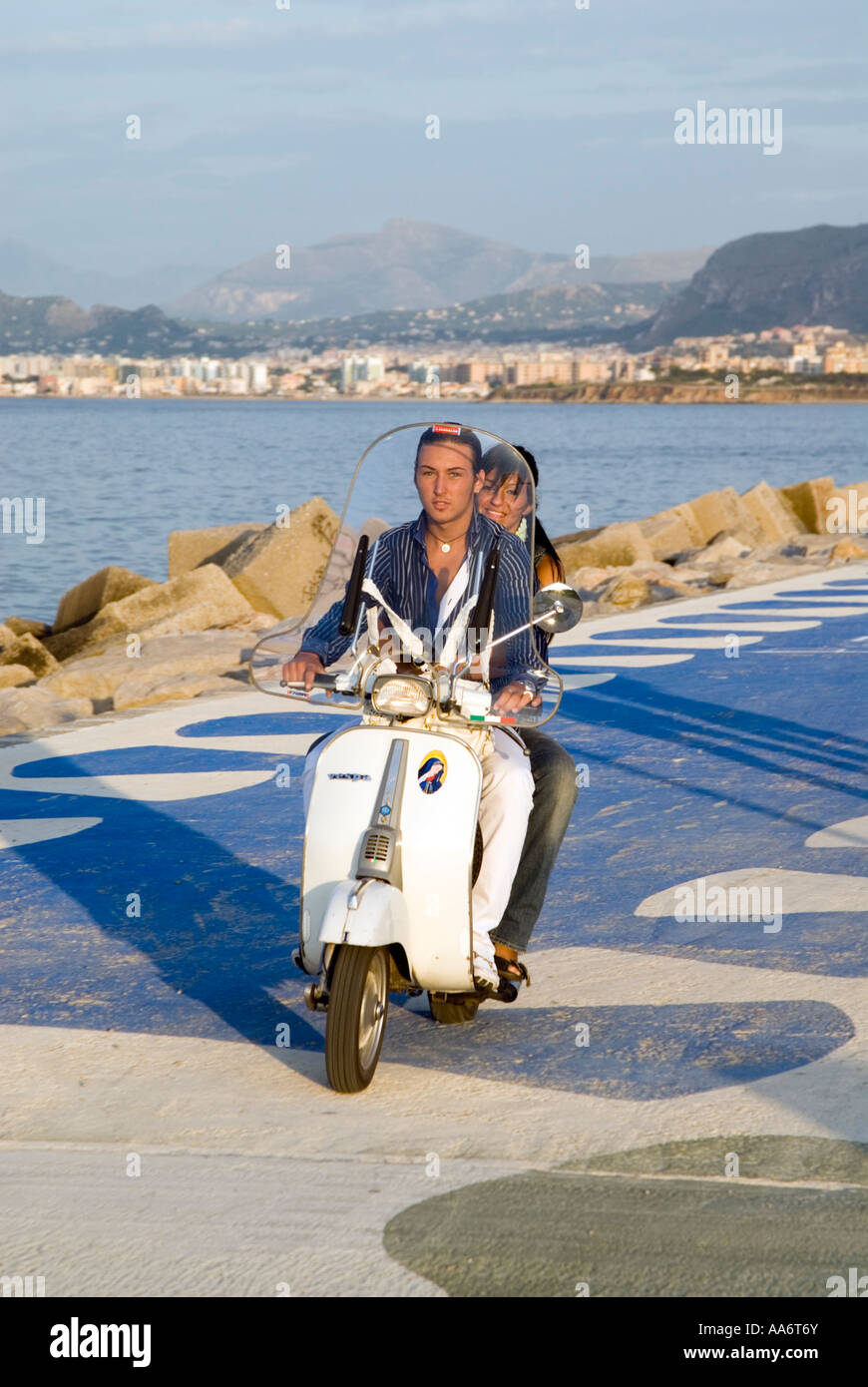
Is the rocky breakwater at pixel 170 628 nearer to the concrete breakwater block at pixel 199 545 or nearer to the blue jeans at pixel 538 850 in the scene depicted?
the concrete breakwater block at pixel 199 545

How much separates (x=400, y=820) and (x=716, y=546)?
17.3 metres

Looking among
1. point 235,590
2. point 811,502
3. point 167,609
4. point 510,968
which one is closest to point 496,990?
point 510,968

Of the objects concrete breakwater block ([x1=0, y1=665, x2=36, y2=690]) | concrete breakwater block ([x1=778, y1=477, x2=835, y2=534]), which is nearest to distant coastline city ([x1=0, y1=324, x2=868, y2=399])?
concrete breakwater block ([x1=778, y1=477, x2=835, y2=534])

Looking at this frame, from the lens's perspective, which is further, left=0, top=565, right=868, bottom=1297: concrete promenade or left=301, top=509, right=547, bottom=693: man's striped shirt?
left=301, top=509, right=547, bottom=693: man's striped shirt

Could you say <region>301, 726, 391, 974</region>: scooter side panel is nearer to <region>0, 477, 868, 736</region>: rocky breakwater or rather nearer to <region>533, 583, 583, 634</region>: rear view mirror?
<region>533, 583, 583, 634</region>: rear view mirror

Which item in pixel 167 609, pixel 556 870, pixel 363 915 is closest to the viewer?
pixel 363 915

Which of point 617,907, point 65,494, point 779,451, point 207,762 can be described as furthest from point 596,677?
point 779,451

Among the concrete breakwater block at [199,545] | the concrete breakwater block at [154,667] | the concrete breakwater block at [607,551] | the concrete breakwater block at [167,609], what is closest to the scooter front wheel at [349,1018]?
the concrete breakwater block at [154,667]

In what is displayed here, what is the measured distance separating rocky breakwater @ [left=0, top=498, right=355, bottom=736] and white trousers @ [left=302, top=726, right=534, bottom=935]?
15.2ft

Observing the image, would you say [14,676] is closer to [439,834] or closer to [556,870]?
[556,870]

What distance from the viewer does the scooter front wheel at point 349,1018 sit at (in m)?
3.79

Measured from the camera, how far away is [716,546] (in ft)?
68.4

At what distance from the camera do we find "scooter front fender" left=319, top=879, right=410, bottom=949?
3762 millimetres

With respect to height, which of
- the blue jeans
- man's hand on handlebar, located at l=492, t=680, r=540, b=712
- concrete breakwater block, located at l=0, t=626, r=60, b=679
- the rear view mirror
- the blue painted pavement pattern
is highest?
the rear view mirror
